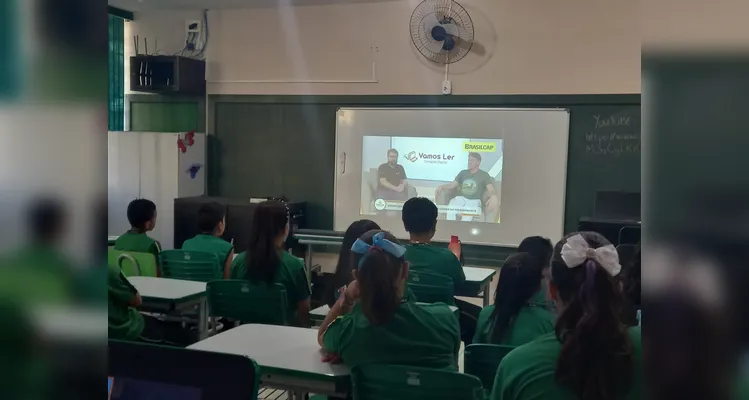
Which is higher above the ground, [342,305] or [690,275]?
[690,275]

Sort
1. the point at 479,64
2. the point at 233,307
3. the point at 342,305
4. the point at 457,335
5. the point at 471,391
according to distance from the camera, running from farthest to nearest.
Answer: the point at 479,64
the point at 233,307
the point at 342,305
the point at 457,335
the point at 471,391

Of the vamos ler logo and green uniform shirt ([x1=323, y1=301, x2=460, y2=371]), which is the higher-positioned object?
the vamos ler logo

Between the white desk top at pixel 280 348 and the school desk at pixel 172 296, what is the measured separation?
2.12 ft

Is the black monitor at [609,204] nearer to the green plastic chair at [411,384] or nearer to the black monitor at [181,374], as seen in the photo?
the green plastic chair at [411,384]

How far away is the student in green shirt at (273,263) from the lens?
292cm

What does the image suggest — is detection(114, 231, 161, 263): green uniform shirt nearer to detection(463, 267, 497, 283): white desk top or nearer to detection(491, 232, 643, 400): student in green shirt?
detection(463, 267, 497, 283): white desk top

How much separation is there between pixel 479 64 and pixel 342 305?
3466mm

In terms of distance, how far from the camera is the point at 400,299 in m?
1.93

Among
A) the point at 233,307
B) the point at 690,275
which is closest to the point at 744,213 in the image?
the point at 690,275

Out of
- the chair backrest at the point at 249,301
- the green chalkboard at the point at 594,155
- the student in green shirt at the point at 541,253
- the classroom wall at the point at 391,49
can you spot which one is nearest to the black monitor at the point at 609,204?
the green chalkboard at the point at 594,155

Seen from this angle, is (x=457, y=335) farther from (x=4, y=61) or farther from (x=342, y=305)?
(x=4, y=61)

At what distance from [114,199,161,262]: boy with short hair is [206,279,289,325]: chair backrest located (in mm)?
843

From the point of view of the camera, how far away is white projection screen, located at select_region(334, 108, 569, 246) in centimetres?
502

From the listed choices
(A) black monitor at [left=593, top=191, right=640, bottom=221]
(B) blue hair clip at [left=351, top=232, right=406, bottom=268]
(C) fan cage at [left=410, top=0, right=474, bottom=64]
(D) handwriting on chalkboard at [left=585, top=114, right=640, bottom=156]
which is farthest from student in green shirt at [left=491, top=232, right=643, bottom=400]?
(C) fan cage at [left=410, top=0, right=474, bottom=64]
